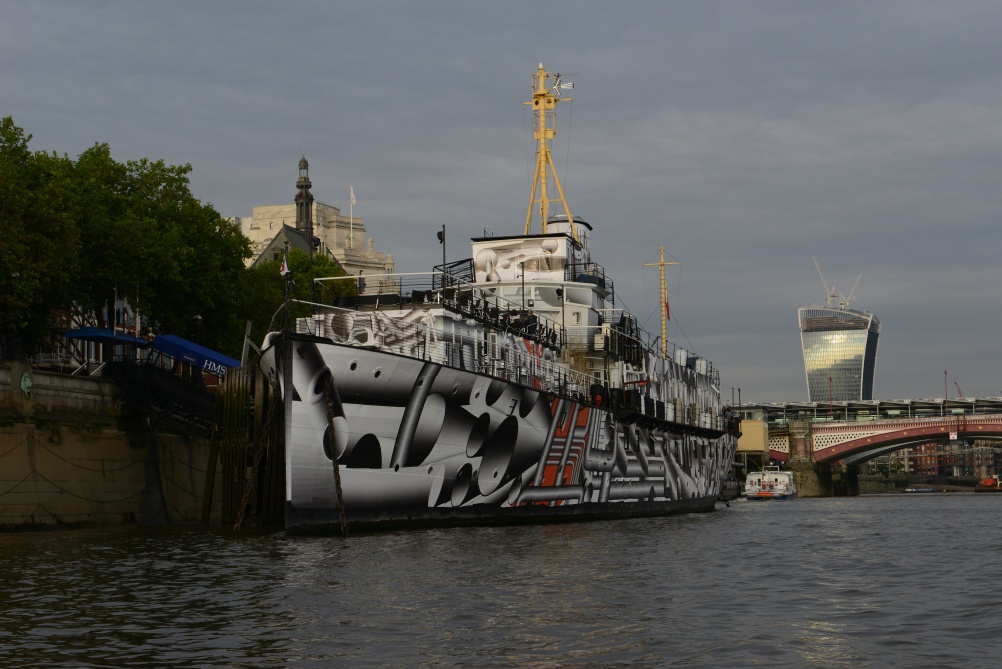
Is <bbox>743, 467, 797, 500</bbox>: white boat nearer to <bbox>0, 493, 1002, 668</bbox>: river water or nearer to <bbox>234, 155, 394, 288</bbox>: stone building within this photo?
<bbox>234, 155, 394, 288</bbox>: stone building

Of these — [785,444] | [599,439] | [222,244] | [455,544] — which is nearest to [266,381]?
[455,544]

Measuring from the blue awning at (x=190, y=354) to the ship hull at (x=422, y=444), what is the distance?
1151 centimetres

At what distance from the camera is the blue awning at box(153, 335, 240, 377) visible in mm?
47875

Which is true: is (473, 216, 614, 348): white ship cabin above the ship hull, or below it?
above

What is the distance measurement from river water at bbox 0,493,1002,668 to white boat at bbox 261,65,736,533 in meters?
2.44

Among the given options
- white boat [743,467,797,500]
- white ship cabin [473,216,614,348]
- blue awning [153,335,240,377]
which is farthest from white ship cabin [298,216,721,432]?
white boat [743,467,797,500]

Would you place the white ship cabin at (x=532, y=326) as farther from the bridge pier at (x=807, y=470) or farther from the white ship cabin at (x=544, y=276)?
the bridge pier at (x=807, y=470)

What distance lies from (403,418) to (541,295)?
63.4ft

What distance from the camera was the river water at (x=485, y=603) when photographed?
16.2 m

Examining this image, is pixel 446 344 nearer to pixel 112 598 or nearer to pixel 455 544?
pixel 455 544

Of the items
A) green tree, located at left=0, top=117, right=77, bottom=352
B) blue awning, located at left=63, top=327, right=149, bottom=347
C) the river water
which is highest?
green tree, located at left=0, top=117, right=77, bottom=352

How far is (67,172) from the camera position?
51312mm

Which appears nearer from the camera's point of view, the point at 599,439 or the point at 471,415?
the point at 471,415

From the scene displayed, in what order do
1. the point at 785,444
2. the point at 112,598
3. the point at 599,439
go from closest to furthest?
the point at 112,598 < the point at 599,439 < the point at 785,444
